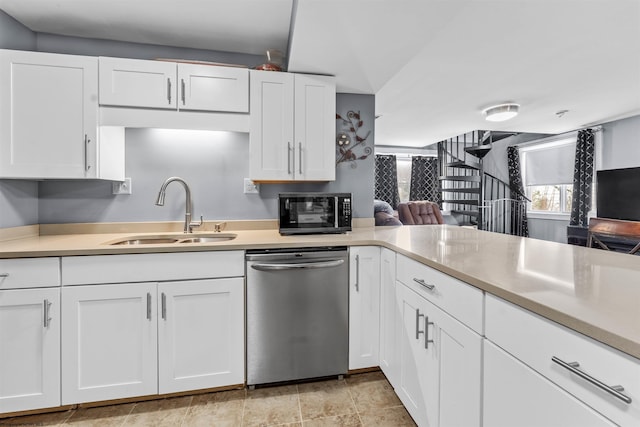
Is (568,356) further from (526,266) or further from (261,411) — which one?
(261,411)

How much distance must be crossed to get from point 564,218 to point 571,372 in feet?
21.4

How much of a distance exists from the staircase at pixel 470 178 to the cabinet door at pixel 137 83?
17.4ft

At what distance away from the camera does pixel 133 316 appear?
1.66 m

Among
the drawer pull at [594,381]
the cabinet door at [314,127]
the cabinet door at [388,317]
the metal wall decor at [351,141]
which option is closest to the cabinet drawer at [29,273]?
the cabinet door at [314,127]

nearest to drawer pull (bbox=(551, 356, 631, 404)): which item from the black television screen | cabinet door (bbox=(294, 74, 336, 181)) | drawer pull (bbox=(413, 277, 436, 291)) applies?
drawer pull (bbox=(413, 277, 436, 291))

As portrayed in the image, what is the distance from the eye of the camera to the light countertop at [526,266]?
0.68 metres

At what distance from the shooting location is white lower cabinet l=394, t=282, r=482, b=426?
1048 millimetres

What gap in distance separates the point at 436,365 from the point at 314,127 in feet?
5.37

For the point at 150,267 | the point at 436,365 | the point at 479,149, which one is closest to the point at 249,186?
the point at 150,267

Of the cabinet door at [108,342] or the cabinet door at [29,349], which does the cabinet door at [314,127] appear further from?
the cabinet door at [29,349]

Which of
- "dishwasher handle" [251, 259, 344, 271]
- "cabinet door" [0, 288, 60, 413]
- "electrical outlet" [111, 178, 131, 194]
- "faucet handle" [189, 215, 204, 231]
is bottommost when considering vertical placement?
"cabinet door" [0, 288, 60, 413]

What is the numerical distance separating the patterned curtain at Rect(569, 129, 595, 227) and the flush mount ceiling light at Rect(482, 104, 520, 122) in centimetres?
216

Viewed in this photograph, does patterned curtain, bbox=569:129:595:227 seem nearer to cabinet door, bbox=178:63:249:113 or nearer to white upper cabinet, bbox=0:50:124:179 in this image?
cabinet door, bbox=178:63:249:113

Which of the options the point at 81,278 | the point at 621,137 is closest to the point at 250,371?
the point at 81,278
